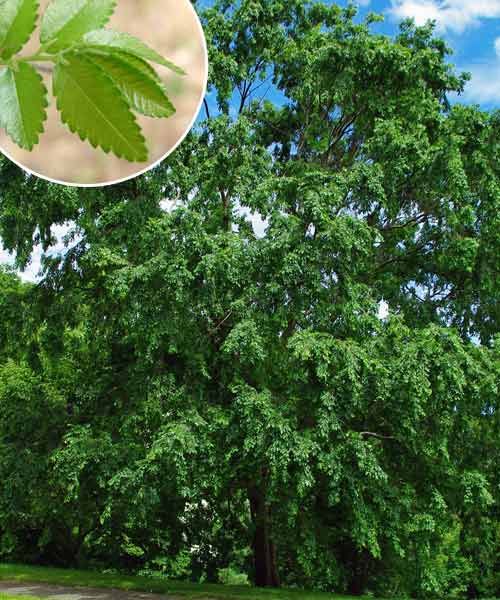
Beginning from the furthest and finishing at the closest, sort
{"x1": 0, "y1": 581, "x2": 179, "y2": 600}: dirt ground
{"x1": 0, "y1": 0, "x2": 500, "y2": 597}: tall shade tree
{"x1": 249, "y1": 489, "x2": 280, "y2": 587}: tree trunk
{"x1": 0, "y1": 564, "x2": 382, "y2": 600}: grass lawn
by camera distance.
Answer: {"x1": 249, "y1": 489, "x2": 280, "y2": 587}: tree trunk, {"x1": 0, "y1": 564, "x2": 382, "y2": 600}: grass lawn, {"x1": 0, "y1": 581, "x2": 179, "y2": 600}: dirt ground, {"x1": 0, "y1": 0, "x2": 500, "y2": 597}: tall shade tree

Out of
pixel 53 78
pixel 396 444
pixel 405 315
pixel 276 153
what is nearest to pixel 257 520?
pixel 396 444

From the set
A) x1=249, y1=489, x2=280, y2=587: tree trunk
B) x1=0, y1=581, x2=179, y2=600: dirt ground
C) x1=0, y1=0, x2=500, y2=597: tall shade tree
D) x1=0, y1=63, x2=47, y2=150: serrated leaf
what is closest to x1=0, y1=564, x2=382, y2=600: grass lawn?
x1=0, y1=581, x2=179, y2=600: dirt ground

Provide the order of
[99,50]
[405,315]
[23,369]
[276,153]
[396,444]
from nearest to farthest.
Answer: [99,50]
[396,444]
[405,315]
[276,153]
[23,369]

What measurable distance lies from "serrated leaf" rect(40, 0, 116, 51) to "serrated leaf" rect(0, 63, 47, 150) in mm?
16

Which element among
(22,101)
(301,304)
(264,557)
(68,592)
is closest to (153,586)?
(68,592)

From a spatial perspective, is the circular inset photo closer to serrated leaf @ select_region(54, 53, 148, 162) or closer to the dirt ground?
serrated leaf @ select_region(54, 53, 148, 162)

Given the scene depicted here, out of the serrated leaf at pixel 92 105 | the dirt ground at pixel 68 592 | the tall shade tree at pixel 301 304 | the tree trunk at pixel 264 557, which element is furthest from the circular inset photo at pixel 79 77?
A: the tree trunk at pixel 264 557

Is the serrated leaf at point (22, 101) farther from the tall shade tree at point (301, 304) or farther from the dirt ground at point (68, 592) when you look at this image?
the dirt ground at point (68, 592)

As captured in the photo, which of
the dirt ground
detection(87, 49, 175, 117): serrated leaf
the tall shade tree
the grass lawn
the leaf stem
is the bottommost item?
the dirt ground

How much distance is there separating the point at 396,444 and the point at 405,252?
3.17 m

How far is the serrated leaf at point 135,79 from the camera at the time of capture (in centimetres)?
32

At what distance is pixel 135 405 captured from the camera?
10.2 meters

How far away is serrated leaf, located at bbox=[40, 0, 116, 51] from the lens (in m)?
0.32

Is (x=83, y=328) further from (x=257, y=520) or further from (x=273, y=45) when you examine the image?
(x=273, y=45)
